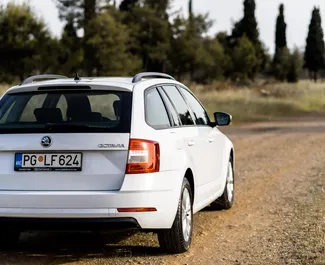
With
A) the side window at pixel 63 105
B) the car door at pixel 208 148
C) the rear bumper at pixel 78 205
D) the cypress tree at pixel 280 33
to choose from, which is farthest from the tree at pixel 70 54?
the rear bumper at pixel 78 205

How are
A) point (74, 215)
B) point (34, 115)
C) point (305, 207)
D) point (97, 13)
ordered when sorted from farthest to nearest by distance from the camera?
point (97, 13) → point (305, 207) → point (34, 115) → point (74, 215)

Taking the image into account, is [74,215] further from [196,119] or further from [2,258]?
[196,119]

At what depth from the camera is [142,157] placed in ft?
19.1

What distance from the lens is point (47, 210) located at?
582 cm

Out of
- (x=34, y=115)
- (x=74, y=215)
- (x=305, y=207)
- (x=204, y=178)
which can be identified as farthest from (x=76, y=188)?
(x=305, y=207)

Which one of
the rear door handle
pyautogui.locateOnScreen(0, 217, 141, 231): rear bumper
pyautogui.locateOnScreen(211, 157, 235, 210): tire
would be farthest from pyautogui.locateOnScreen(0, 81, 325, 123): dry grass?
pyautogui.locateOnScreen(0, 217, 141, 231): rear bumper

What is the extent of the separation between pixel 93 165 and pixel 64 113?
2.33 ft

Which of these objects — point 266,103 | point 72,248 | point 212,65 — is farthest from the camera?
point 212,65

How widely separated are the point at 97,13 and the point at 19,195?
54.6 meters

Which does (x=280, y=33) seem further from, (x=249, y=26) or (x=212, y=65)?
(x=212, y=65)

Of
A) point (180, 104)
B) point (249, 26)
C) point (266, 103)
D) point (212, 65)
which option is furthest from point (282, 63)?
point (180, 104)

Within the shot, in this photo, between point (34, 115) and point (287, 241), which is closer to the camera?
point (34, 115)

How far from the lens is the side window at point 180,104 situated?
23.2 feet

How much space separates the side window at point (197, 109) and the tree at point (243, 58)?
219 feet
